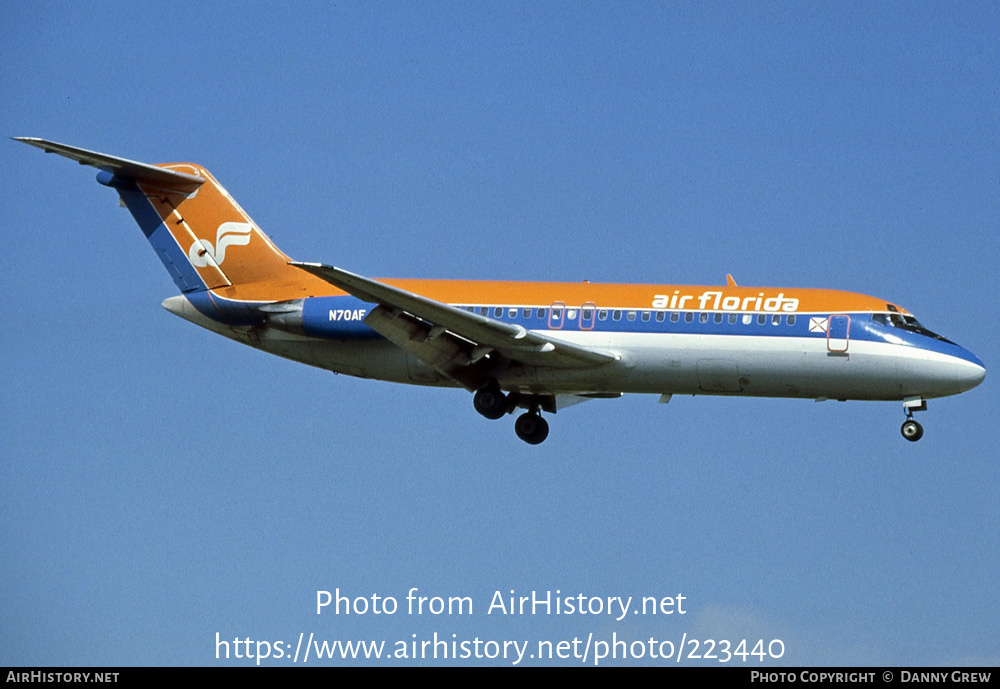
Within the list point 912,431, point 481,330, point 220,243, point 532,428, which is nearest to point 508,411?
point 532,428

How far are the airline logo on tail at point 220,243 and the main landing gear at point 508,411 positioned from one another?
7.21 metres

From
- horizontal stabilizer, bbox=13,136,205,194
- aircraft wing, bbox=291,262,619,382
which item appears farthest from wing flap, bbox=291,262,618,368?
horizontal stabilizer, bbox=13,136,205,194

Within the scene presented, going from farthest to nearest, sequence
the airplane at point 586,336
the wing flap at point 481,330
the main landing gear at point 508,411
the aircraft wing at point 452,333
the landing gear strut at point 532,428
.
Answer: the landing gear strut at point 532,428
the main landing gear at point 508,411
the airplane at point 586,336
the aircraft wing at point 452,333
the wing flap at point 481,330

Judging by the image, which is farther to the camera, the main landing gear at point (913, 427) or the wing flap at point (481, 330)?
the main landing gear at point (913, 427)

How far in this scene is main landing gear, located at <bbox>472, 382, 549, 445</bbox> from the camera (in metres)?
39.2

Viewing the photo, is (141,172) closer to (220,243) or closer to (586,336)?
(220,243)

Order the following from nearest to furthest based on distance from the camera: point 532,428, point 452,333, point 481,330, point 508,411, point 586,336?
point 481,330, point 452,333, point 586,336, point 508,411, point 532,428

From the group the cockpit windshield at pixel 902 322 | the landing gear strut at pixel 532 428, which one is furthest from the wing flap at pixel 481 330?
the cockpit windshield at pixel 902 322

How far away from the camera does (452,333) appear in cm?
3794

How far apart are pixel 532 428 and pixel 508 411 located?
90 cm

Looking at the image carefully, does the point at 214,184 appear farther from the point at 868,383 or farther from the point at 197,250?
the point at 868,383

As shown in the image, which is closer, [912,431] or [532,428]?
[912,431]

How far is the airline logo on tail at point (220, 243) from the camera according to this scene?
41406 millimetres

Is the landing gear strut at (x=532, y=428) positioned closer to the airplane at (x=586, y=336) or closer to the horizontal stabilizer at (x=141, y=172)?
the airplane at (x=586, y=336)
